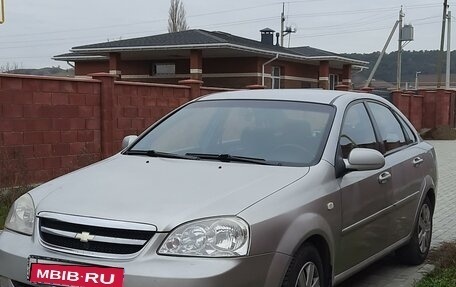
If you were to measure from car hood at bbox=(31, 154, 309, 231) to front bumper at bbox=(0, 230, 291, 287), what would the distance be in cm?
19

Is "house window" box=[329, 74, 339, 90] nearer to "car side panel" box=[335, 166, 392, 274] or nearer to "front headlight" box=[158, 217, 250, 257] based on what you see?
"car side panel" box=[335, 166, 392, 274]

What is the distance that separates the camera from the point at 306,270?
367 cm

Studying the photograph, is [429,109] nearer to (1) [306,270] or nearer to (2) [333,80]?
(2) [333,80]

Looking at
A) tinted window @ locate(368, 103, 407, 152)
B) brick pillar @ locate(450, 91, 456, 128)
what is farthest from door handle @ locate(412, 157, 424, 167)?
brick pillar @ locate(450, 91, 456, 128)

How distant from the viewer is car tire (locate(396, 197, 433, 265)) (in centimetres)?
562

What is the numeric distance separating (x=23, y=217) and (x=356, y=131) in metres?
2.59

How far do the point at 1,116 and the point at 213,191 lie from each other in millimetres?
6425

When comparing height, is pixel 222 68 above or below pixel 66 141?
above

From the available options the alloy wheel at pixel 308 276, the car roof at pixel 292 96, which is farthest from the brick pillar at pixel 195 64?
the alloy wheel at pixel 308 276

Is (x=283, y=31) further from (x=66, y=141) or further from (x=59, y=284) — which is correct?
(x=59, y=284)

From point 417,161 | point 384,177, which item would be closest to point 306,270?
point 384,177

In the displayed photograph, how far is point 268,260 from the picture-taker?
3.31 m

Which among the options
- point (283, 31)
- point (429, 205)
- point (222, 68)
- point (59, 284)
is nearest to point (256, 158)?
point (59, 284)

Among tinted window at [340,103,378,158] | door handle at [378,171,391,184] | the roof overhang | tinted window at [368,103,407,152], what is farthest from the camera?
the roof overhang
